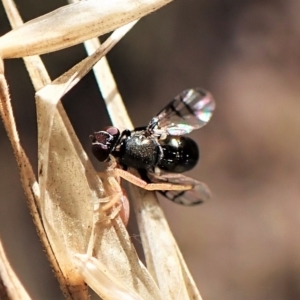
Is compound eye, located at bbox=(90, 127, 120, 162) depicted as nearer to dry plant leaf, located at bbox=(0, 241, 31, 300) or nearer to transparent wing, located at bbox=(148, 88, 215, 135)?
transparent wing, located at bbox=(148, 88, 215, 135)

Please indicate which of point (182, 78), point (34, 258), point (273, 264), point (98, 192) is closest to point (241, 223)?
point (273, 264)

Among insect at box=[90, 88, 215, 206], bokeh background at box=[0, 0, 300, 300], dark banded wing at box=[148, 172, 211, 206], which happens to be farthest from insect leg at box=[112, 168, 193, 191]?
bokeh background at box=[0, 0, 300, 300]

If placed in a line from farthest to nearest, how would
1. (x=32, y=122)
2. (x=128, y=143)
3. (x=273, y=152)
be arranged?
(x=273, y=152)
(x=32, y=122)
(x=128, y=143)

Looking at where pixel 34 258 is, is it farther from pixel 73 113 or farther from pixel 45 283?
pixel 73 113

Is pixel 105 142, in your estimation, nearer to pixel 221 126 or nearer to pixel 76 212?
pixel 76 212

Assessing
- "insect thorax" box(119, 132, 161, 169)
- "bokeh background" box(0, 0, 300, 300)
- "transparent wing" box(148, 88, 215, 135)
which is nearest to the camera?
"insect thorax" box(119, 132, 161, 169)

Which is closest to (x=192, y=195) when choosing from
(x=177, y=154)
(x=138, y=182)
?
(x=177, y=154)
